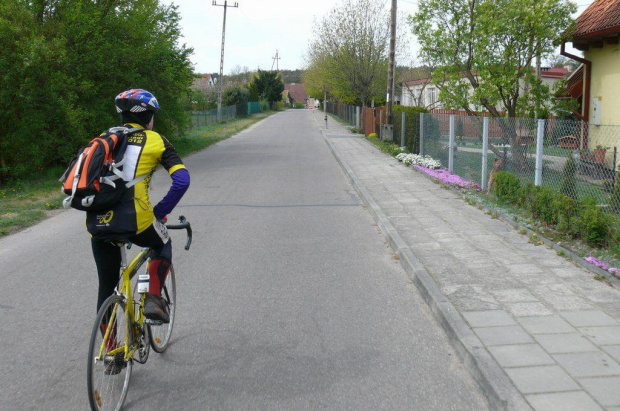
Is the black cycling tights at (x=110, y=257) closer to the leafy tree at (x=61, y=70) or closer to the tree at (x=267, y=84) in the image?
the leafy tree at (x=61, y=70)

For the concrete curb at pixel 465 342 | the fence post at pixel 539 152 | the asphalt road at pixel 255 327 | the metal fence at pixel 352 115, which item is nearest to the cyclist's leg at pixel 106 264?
the asphalt road at pixel 255 327

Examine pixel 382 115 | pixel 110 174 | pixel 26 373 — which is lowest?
pixel 26 373

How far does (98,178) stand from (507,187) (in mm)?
7948

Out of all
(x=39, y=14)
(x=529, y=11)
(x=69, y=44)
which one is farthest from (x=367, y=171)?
(x=39, y=14)

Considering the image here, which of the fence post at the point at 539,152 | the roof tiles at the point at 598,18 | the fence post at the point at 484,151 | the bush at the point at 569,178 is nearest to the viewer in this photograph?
the bush at the point at 569,178

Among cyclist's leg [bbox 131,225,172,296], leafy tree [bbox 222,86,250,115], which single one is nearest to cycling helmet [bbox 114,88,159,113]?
cyclist's leg [bbox 131,225,172,296]

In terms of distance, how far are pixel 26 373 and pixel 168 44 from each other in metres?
18.7

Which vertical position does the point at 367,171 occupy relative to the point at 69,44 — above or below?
below

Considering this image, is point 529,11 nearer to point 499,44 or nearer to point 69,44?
point 499,44

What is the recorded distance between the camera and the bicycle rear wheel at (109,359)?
10.7 ft

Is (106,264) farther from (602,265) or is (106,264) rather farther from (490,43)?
(490,43)

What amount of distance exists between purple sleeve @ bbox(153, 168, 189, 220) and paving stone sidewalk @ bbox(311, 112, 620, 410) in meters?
2.21

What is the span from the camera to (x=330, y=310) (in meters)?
5.52

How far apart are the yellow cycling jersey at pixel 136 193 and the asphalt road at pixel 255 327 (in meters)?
1.11
